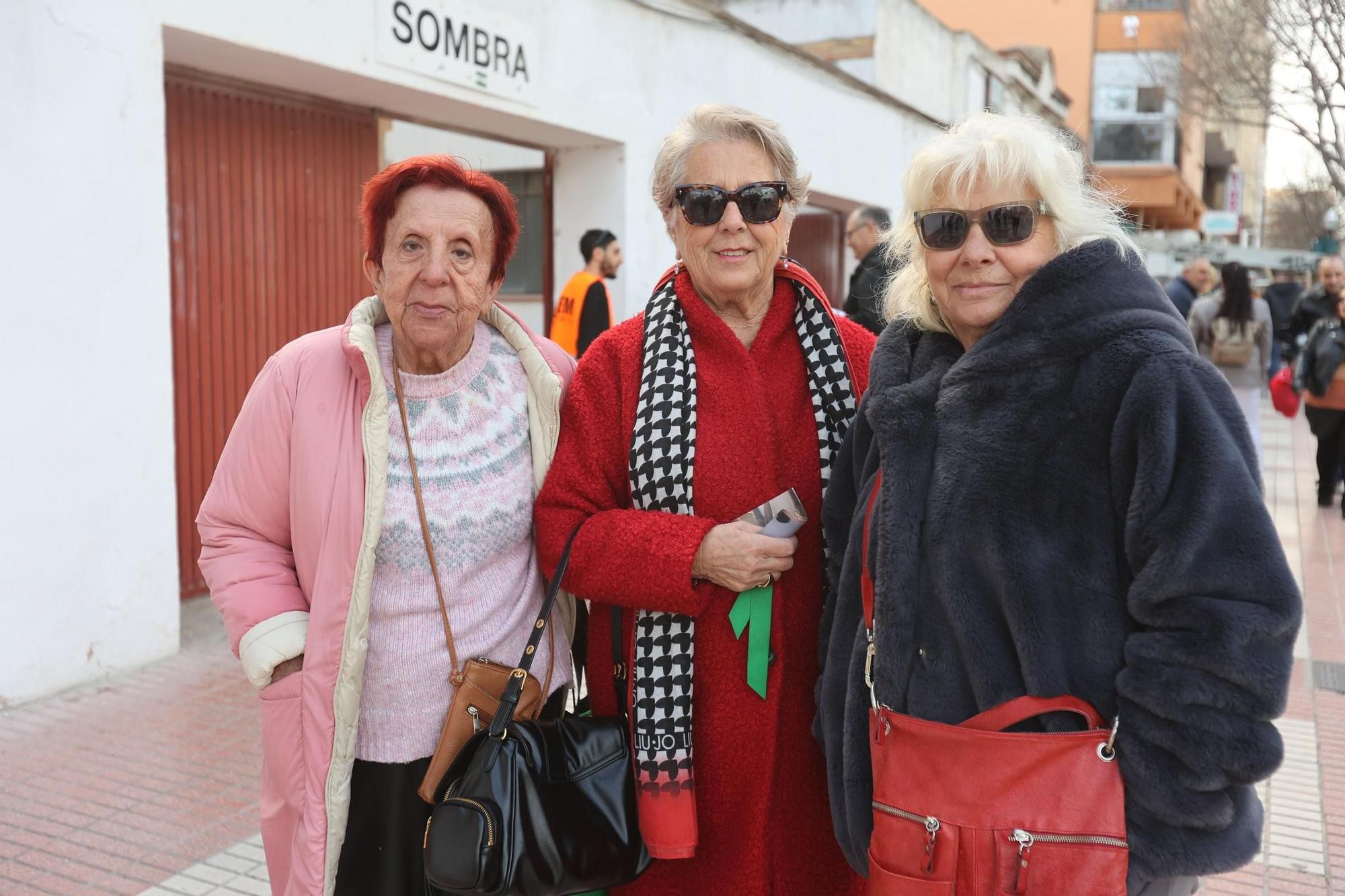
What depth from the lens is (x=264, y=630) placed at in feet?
7.00

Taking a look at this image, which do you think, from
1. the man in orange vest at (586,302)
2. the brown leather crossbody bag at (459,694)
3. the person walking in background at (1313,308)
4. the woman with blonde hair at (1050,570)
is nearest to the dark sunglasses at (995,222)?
the woman with blonde hair at (1050,570)

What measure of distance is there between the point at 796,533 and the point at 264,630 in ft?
3.39

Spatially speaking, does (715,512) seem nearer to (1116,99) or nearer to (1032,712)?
(1032,712)

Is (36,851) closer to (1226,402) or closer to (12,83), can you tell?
(12,83)

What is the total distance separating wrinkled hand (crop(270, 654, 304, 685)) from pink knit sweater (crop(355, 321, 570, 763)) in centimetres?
13

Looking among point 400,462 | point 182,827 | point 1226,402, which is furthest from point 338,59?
point 1226,402

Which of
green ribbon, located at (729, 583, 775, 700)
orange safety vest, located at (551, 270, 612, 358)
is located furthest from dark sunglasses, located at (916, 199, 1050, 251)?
orange safety vest, located at (551, 270, 612, 358)

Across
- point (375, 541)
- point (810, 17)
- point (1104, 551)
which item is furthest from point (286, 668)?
point (810, 17)

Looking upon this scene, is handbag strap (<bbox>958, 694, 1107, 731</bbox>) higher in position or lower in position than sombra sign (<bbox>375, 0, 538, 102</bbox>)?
lower

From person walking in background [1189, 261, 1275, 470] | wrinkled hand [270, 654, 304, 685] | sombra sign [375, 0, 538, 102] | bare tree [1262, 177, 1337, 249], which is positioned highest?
bare tree [1262, 177, 1337, 249]

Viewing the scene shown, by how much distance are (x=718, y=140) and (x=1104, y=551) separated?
1.15m

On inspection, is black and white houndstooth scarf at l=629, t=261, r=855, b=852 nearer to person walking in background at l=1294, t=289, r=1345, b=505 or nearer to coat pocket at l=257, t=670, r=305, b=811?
coat pocket at l=257, t=670, r=305, b=811

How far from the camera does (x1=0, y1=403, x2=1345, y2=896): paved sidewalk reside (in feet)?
11.1

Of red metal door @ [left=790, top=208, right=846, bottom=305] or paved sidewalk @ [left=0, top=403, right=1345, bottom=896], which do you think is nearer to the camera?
paved sidewalk @ [left=0, top=403, right=1345, bottom=896]
